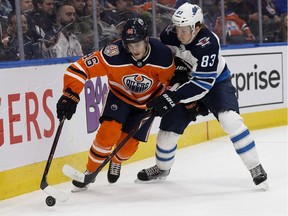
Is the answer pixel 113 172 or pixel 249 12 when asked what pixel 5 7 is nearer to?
pixel 113 172

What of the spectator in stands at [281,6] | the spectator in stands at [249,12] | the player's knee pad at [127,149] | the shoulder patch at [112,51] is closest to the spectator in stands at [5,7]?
the shoulder patch at [112,51]

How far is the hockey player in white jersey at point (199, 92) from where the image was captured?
422 cm

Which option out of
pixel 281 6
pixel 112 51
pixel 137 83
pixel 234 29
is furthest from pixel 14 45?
pixel 281 6

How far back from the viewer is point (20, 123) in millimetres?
4492

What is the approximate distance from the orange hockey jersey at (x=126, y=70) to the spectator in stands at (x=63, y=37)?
88 cm

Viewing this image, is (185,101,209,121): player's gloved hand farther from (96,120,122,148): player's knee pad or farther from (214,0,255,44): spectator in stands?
(214,0,255,44): spectator in stands

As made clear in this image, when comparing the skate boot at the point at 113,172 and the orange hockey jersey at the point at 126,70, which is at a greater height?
the orange hockey jersey at the point at 126,70

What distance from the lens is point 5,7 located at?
15.4 feet

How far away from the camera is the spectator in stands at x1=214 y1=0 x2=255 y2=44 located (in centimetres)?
699

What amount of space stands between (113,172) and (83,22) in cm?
135

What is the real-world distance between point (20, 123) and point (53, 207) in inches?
27.4

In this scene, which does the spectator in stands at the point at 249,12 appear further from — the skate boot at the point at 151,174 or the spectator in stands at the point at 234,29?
the skate boot at the point at 151,174

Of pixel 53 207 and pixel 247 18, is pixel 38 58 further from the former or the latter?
pixel 247 18

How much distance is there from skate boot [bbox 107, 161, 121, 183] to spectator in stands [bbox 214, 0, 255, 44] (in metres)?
2.69
